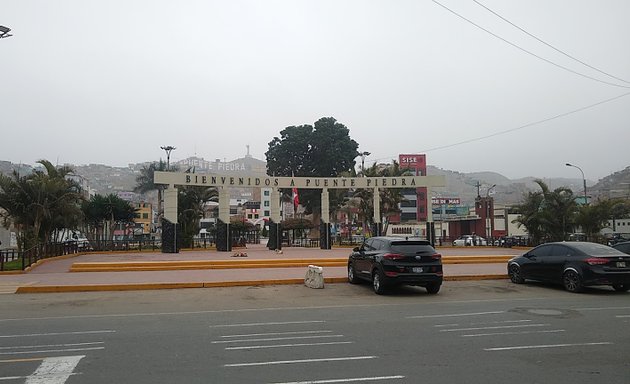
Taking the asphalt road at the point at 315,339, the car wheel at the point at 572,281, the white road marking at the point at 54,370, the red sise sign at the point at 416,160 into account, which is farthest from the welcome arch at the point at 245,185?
the red sise sign at the point at 416,160

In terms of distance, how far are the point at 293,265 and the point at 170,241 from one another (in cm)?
1173

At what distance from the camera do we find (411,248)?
47.1 feet

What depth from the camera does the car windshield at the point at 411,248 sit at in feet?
46.7

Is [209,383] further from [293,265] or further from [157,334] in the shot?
[293,265]

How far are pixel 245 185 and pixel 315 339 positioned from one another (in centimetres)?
2716

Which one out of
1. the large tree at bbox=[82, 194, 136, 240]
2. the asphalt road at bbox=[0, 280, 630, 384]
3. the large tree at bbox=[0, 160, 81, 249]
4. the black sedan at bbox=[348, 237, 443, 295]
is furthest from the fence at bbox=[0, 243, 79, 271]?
the black sedan at bbox=[348, 237, 443, 295]

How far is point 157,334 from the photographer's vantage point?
8797mm

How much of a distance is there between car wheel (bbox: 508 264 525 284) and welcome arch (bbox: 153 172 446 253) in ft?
61.1

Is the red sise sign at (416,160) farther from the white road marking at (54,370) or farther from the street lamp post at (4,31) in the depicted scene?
the white road marking at (54,370)

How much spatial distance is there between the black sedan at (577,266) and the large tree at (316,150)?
54.8m

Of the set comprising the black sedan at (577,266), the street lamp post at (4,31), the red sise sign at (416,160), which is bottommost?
the black sedan at (577,266)

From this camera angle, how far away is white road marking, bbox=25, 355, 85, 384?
595 centimetres

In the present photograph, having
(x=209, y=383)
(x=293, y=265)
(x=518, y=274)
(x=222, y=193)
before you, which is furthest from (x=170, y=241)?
(x=209, y=383)

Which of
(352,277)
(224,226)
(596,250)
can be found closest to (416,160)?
(224,226)
